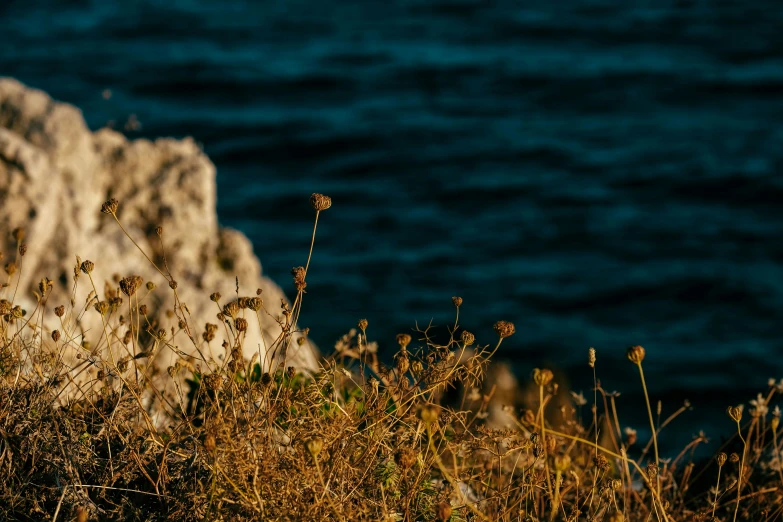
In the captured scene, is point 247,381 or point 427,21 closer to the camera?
point 247,381

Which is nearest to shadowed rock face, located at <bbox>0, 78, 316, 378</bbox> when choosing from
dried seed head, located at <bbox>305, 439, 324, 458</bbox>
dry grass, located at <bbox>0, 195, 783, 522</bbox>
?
dry grass, located at <bbox>0, 195, 783, 522</bbox>

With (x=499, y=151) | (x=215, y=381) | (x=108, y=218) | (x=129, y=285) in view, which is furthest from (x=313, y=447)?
(x=499, y=151)

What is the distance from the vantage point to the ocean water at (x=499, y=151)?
11656 mm

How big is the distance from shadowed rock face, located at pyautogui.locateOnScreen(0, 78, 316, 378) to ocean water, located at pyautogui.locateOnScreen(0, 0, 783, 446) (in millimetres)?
3764

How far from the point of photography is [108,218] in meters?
6.72

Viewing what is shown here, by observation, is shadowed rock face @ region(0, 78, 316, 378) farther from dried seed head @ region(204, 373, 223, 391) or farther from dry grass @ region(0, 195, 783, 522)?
dried seed head @ region(204, 373, 223, 391)

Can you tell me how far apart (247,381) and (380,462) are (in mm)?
442

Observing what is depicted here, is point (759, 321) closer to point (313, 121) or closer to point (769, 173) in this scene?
point (769, 173)

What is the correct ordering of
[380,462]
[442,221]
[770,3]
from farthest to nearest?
1. [770,3]
2. [442,221]
3. [380,462]

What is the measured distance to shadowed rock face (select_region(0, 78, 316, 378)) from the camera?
5613 millimetres

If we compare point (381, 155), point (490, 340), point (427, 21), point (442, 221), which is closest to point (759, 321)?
point (490, 340)

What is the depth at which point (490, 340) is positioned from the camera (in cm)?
1157

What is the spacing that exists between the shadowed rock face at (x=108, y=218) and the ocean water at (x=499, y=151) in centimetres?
376

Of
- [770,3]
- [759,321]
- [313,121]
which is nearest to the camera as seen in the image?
[759,321]
